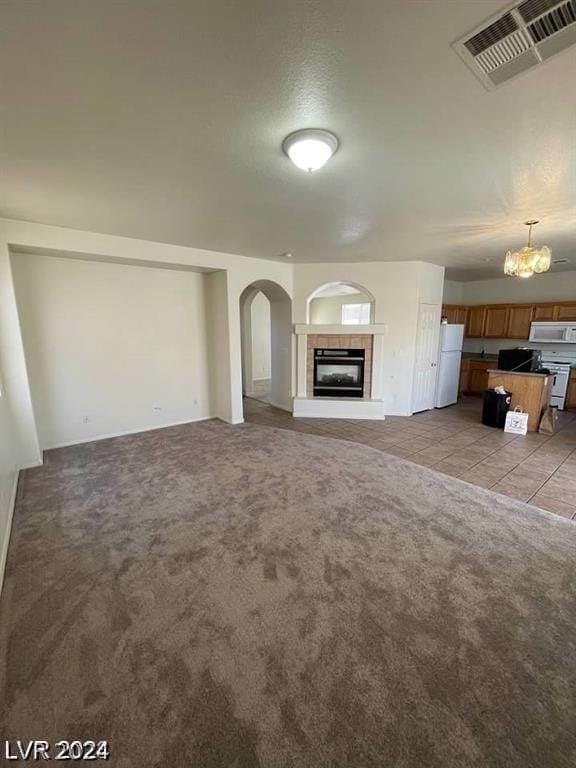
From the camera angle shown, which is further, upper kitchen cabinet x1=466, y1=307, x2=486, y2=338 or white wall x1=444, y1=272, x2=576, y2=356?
upper kitchen cabinet x1=466, y1=307, x2=486, y2=338

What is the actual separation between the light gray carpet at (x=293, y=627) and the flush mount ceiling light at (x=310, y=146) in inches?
100

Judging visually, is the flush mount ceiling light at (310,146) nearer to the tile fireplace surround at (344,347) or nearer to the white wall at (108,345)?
the white wall at (108,345)

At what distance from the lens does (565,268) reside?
6.00 metres

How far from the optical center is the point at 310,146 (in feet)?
5.96

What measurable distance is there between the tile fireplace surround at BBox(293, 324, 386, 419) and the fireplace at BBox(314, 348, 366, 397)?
11 centimetres

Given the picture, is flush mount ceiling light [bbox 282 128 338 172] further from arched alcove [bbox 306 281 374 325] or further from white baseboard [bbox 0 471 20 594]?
arched alcove [bbox 306 281 374 325]

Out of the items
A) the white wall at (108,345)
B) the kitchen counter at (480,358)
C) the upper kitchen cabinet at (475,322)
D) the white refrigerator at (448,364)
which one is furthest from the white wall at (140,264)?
the upper kitchen cabinet at (475,322)

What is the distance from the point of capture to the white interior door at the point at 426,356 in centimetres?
562

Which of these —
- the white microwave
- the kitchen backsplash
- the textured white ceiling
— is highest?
the textured white ceiling

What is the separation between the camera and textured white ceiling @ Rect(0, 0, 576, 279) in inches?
45.0

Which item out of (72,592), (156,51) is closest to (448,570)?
(72,592)

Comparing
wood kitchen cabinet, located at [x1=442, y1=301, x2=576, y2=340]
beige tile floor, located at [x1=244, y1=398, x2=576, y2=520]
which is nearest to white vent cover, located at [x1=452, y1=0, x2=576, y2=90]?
beige tile floor, located at [x1=244, y1=398, x2=576, y2=520]

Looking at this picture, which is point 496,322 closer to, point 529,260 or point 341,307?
point 529,260

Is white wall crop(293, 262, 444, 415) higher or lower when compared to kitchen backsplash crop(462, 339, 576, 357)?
higher
